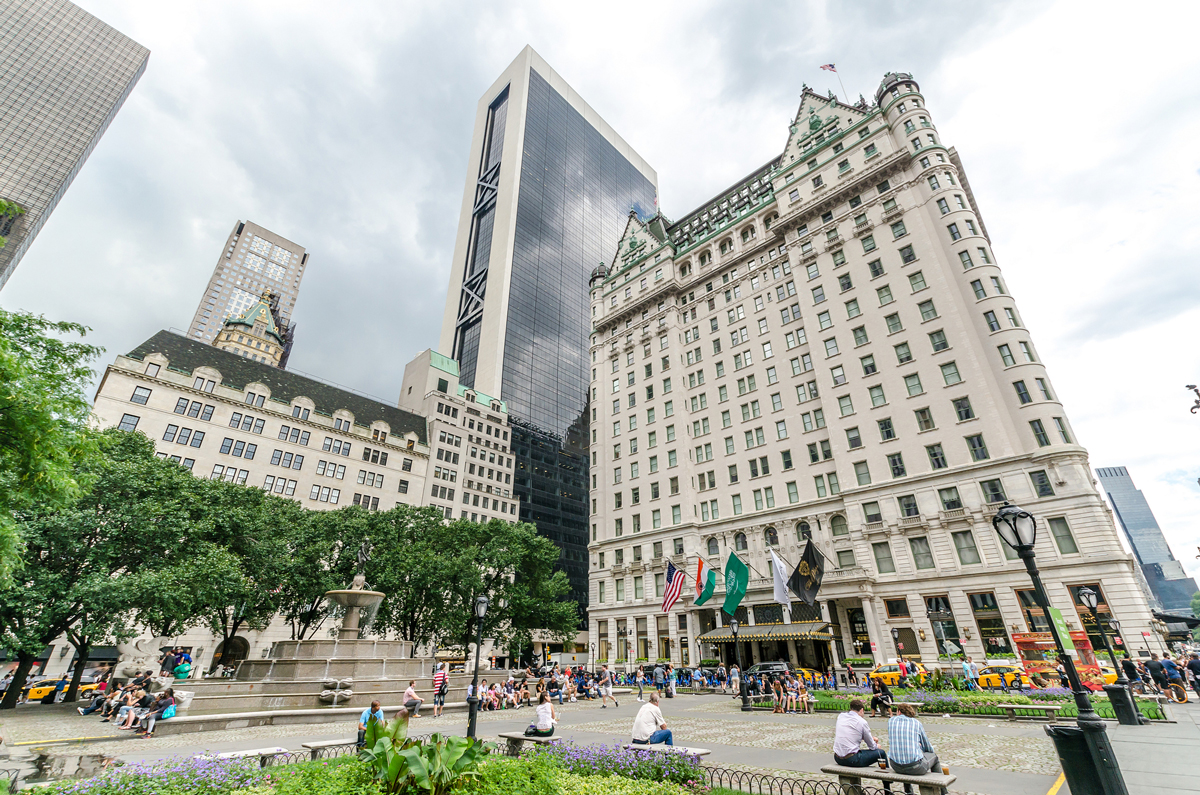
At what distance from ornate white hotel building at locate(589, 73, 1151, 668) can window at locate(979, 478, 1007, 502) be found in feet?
0.47

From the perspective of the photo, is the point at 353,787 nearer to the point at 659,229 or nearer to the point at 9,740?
the point at 9,740

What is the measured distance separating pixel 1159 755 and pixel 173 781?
1981 centimetres

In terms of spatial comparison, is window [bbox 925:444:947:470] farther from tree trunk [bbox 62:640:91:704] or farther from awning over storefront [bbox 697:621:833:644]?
tree trunk [bbox 62:640:91:704]

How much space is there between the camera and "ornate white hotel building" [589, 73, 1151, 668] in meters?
37.8

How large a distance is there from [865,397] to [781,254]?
20283 millimetres

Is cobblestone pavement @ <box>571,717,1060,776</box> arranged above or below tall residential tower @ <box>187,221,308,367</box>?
below

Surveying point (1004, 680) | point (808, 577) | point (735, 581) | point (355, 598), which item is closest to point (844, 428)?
point (808, 577)

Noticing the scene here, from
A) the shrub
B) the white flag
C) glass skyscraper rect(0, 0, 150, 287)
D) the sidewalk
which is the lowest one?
the sidewalk

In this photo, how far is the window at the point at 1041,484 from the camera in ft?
121

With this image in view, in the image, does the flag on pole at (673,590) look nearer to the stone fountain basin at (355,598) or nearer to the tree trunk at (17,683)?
the stone fountain basin at (355,598)

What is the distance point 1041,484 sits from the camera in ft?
122

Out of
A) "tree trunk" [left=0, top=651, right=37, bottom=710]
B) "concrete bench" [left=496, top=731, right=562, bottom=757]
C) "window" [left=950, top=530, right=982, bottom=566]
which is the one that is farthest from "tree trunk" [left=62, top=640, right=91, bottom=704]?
"window" [left=950, top=530, right=982, bottom=566]

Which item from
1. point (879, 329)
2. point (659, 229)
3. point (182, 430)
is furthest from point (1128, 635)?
point (182, 430)

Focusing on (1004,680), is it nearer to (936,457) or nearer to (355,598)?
(936,457)
